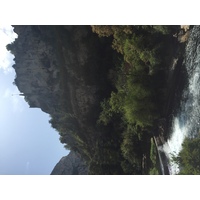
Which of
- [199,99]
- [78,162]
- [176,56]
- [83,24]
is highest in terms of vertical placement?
[83,24]

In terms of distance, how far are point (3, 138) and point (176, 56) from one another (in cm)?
429

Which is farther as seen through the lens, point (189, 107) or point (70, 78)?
point (70, 78)

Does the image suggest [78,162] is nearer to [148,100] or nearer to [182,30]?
[148,100]

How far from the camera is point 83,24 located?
7.03 metres

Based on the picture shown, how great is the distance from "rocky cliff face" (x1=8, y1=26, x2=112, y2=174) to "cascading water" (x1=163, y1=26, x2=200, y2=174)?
2134mm

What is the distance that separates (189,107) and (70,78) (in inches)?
122

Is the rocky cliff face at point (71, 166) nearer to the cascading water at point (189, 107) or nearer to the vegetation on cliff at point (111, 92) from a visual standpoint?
the vegetation on cliff at point (111, 92)

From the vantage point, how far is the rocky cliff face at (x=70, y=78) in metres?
8.24

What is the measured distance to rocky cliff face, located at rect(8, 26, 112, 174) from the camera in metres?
8.24

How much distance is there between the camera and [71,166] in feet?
23.6

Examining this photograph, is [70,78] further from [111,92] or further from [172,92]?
[172,92]

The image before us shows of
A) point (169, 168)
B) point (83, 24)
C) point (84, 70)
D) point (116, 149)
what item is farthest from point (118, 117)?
point (83, 24)

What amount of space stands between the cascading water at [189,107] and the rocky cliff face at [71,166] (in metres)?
2.11

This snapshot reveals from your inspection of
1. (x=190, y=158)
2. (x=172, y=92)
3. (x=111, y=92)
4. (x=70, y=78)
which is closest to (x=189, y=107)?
(x=172, y=92)
